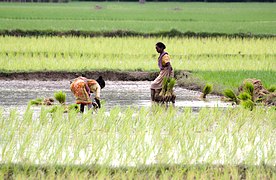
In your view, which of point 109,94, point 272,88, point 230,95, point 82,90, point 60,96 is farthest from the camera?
point 109,94

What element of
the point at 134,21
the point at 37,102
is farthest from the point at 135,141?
the point at 134,21

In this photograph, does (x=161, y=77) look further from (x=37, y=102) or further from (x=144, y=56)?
(x=144, y=56)

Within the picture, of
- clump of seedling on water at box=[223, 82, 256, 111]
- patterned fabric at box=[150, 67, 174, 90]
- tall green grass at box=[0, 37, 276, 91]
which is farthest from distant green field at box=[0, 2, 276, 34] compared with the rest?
clump of seedling on water at box=[223, 82, 256, 111]

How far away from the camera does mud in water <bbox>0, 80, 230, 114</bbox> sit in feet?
35.3

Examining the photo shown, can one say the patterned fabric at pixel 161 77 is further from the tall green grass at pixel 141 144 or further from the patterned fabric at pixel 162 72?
the tall green grass at pixel 141 144

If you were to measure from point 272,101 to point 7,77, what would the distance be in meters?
5.10

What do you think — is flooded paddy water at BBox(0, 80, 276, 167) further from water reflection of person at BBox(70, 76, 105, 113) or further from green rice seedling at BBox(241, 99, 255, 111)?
green rice seedling at BBox(241, 99, 255, 111)

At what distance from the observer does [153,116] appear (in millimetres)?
8953

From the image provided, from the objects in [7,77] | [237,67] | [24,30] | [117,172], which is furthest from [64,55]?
[117,172]

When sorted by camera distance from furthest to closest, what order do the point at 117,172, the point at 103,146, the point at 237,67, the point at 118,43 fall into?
the point at 118,43 < the point at 237,67 < the point at 103,146 < the point at 117,172

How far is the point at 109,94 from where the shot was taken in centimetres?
1197

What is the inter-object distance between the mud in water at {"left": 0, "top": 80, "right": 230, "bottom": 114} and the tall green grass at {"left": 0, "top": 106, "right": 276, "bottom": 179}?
4.98 ft

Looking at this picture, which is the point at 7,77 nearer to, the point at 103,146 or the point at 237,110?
the point at 237,110

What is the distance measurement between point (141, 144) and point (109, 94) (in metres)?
4.76
